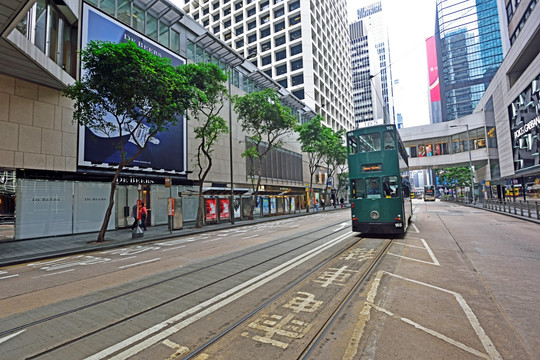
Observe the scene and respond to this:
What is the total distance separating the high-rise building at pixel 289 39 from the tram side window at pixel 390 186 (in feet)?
135

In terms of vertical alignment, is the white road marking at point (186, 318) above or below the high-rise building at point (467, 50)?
below

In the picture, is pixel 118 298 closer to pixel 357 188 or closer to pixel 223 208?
pixel 357 188

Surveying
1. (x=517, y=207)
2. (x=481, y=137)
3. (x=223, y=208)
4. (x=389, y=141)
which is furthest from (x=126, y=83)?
(x=481, y=137)

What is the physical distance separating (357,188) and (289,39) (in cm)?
4866

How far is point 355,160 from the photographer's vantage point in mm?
11141

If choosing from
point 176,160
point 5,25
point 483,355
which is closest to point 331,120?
point 176,160

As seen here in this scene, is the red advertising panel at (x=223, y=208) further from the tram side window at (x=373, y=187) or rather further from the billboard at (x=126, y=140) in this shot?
the tram side window at (x=373, y=187)

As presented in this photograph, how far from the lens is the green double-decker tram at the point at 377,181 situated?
10516 millimetres

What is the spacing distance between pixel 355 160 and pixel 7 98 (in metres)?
16.8

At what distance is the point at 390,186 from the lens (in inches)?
417

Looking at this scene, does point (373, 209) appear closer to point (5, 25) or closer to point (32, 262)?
point (32, 262)

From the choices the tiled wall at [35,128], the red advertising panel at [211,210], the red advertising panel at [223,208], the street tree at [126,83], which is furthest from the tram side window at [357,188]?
the tiled wall at [35,128]

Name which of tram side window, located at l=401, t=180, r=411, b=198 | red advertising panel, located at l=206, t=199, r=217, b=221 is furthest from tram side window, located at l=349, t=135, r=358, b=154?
red advertising panel, located at l=206, t=199, r=217, b=221

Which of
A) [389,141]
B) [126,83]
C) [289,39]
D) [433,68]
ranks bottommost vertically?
[389,141]
